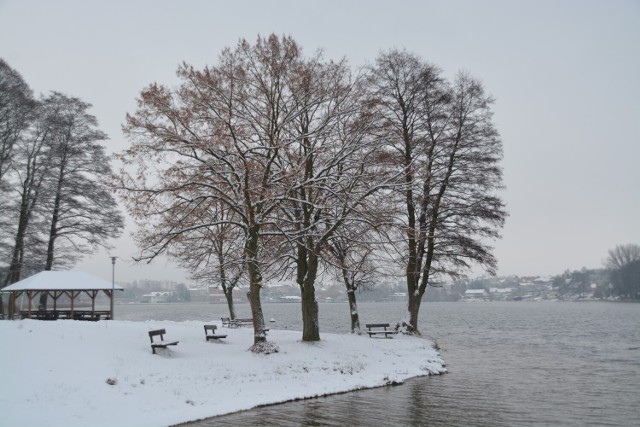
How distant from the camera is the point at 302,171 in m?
21.6

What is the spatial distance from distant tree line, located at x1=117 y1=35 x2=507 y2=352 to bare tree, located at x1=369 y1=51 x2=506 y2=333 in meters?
0.08

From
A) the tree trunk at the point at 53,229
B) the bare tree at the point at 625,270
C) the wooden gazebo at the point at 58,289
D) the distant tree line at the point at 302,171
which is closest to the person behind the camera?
the distant tree line at the point at 302,171

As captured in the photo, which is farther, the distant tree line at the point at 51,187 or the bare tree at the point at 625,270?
the bare tree at the point at 625,270

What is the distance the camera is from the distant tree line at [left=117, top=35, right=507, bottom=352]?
1870cm

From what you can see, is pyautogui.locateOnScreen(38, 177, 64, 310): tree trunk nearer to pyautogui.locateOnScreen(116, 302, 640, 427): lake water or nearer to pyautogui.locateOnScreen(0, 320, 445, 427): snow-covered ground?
pyautogui.locateOnScreen(0, 320, 445, 427): snow-covered ground

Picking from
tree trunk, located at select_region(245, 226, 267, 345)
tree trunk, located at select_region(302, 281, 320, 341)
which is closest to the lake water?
tree trunk, located at select_region(245, 226, 267, 345)

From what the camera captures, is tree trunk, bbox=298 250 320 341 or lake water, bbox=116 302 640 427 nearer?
lake water, bbox=116 302 640 427

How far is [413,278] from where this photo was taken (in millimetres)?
27031

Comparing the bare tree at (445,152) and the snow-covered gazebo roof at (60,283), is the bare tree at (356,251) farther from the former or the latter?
the snow-covered gazebo roof at (60,283)

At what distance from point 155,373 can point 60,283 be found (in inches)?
603

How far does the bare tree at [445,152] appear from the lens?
26219 millimetres

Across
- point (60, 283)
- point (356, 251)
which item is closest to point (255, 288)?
point (356, 251)

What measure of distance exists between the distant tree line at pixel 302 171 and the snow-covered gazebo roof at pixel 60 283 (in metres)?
7.63

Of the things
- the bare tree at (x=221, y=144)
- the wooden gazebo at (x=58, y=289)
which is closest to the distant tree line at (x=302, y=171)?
the bare tree at (x=221, y=144)
